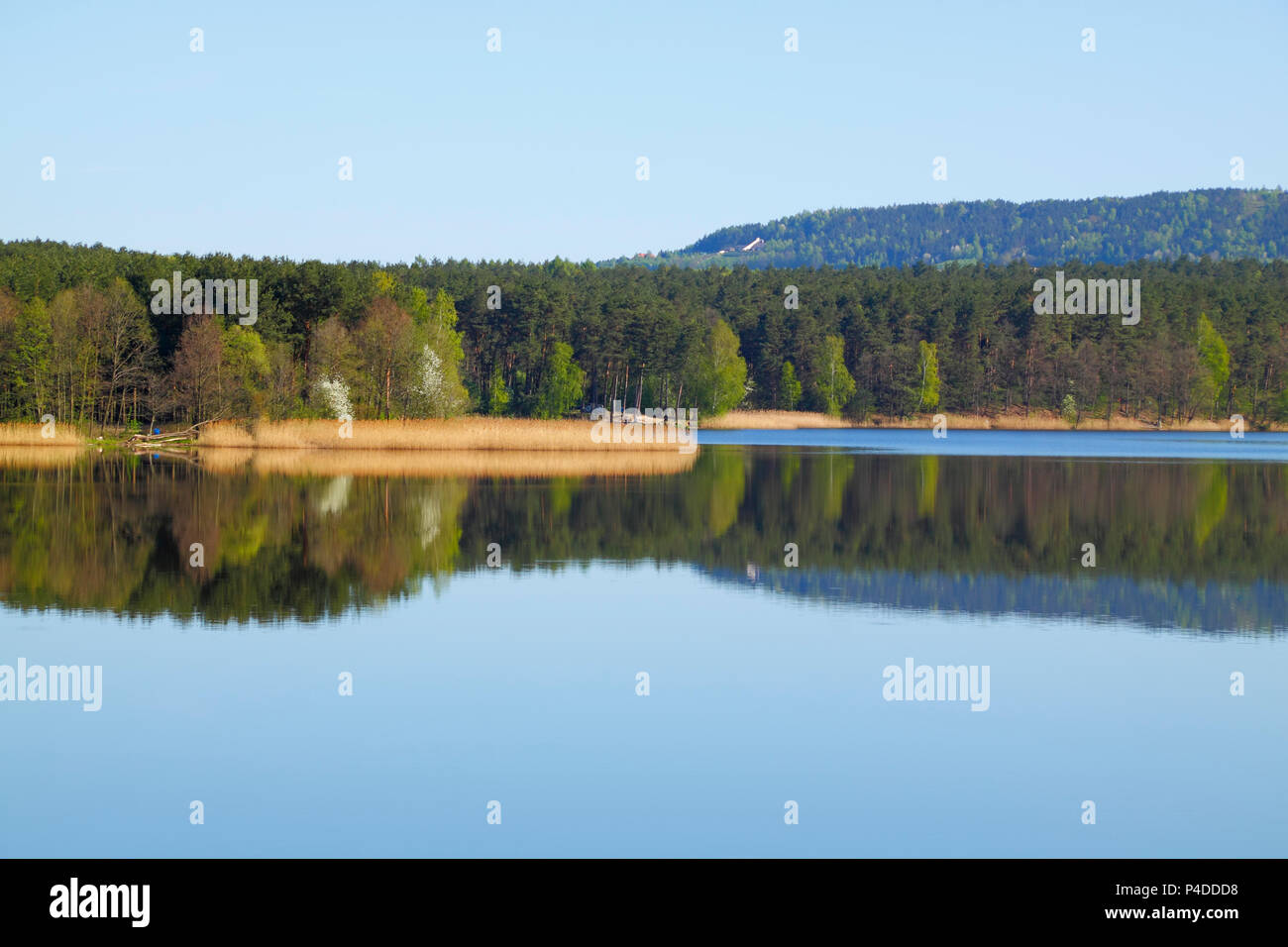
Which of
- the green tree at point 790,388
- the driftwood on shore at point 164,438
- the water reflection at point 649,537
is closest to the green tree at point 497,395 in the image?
the green tree at point 790,388

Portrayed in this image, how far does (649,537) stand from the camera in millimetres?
26844

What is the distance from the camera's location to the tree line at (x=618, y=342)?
60.2 m

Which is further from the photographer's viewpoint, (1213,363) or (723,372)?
(1213,363)

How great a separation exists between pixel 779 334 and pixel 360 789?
109m

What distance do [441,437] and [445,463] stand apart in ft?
22.6

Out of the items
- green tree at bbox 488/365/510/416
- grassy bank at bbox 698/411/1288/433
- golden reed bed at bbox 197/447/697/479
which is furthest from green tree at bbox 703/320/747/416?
golden reed bed at bbox 197/447/697/479

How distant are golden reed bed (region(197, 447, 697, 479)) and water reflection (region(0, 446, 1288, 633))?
2.06 feet

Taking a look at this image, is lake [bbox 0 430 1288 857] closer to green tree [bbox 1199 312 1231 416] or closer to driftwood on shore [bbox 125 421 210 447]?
driftwood on shore [bbox 125 421 210 447]

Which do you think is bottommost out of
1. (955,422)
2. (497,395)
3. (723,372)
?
(955,422)

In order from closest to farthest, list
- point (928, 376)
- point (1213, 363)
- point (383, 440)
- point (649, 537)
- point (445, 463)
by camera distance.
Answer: point (649, 537) < point (445, 463) < point (383, 440) < point (1213, 363) < point (928, 376)

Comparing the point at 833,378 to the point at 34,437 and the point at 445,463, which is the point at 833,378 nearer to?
the point at 445,463

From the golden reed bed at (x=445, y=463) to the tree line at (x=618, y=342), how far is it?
746cm

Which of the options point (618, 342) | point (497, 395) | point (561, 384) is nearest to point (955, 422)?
point (618, 342)
